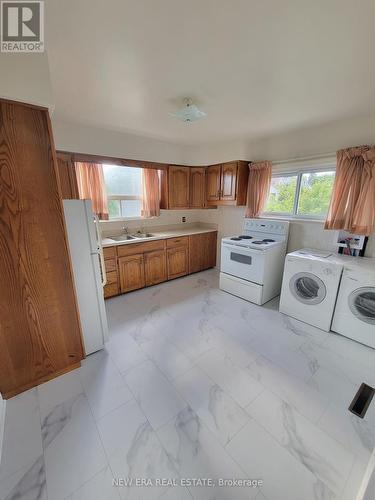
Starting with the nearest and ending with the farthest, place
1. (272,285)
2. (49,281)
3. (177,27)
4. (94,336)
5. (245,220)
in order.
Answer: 1. (177,27)
2. (49,281)
3. (94,336)
4. (272,285)
5. (245,220)

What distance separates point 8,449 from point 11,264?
3.80ft

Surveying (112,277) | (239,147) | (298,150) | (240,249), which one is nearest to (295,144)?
(298,150)

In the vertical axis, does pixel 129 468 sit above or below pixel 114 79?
below

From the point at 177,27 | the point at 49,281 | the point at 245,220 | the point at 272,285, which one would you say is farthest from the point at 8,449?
the point at 245,220

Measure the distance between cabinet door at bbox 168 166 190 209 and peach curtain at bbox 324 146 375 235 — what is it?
2.40 meters

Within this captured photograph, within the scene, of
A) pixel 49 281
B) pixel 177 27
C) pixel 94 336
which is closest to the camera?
pixel 177 27

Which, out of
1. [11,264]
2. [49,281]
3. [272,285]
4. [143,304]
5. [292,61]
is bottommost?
[143,304]

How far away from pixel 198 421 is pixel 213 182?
3.55 m

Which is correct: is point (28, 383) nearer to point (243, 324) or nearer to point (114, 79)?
point (243, 324)

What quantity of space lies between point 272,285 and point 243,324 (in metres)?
0.91

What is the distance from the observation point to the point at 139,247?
10.7 ft

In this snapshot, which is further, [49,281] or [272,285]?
[272,285]

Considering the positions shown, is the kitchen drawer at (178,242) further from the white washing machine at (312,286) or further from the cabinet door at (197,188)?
the white washing machine at (312,286)

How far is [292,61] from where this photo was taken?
1.44 metres
